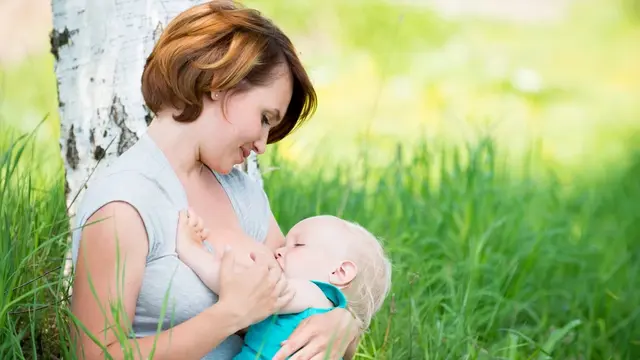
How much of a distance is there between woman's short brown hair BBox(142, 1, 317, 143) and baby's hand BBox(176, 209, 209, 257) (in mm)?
260

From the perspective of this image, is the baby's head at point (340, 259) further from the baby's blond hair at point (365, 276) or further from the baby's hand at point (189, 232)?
the baby's hand at point (189, 232)

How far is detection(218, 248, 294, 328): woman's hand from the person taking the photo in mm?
2258

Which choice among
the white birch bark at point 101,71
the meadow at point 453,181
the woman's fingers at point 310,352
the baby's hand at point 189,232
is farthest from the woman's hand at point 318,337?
the white birch bark at point 101,71

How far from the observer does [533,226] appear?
4715mm

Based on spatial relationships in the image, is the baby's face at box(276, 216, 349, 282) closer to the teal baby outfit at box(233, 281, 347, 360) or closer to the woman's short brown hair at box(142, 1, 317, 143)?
the teal baby outfit at box(233, 281, 347, 360)

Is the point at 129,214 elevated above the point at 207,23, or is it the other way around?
the point at 207,23

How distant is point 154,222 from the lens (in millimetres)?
2270

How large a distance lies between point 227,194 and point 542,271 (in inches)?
84.3

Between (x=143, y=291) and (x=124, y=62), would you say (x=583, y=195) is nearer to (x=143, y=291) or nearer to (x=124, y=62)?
(x=124, y=62)

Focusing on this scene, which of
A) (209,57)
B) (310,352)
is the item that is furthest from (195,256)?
(209,57)

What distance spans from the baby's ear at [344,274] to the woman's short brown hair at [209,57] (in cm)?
57

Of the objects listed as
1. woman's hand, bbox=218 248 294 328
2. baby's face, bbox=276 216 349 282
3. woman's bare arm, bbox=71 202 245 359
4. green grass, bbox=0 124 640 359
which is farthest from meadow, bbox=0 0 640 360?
baby's face, bbox=276 216 349 282

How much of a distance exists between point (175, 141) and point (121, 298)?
18.9 inches

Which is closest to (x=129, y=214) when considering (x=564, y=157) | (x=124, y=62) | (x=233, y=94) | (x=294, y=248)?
(x=233, y=94)
